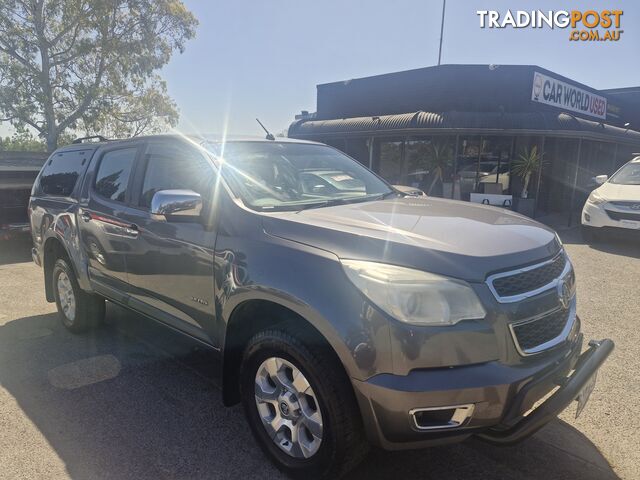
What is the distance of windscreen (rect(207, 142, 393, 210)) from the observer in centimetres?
303

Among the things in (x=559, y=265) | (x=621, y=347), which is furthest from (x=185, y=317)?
(x=621, y=347)

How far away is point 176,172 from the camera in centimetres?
335

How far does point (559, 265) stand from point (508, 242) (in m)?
0.43

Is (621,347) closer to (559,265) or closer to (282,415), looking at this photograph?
(559,265)

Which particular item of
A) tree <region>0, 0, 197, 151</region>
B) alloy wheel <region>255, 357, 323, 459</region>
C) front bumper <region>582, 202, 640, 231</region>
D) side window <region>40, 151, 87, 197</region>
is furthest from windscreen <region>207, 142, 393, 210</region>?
tree <region>0, 0, 197, 151</region>

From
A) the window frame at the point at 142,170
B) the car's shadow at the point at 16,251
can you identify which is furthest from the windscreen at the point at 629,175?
the car's shadow at the point at 16,251

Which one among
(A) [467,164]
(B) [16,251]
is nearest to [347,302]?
(B) [16,251]

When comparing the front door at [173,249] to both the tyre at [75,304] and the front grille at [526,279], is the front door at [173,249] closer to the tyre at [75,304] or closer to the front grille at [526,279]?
the tyre at [75,304]

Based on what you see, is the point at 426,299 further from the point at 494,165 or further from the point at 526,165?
the point at 494,165

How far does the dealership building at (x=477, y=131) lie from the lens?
47.0 feet

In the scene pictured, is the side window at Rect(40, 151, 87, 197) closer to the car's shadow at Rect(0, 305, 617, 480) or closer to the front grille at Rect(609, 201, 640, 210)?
the car's shadow at Rect(0, 305, 617, 480)

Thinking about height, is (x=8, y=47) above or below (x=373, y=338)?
above

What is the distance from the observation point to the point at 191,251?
2.97 m

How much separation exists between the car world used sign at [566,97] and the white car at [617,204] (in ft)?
22.5
